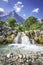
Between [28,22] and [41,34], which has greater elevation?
[28,22]

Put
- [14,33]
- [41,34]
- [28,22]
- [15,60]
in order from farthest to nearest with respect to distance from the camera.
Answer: [28,22] → [14,33] → [41,34] → [15,60]

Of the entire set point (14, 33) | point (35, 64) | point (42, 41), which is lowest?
point (35, 64)

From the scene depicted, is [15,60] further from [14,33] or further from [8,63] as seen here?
[14,33]

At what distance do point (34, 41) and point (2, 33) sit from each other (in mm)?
5513

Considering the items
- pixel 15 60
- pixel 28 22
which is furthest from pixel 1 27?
pixel 28 22

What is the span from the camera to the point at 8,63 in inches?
380

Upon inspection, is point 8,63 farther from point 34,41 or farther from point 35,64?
point 34,41

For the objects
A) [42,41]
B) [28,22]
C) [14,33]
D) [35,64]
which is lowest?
[35,64]

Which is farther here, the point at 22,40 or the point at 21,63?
the point at 22,40

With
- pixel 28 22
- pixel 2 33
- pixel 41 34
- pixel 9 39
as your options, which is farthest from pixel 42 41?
pixel 28 22

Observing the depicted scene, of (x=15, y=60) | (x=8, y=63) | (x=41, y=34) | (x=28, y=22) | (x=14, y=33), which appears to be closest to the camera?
(x=8, y=63)

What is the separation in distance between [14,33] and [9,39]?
150 centimetres

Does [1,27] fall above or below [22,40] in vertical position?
above

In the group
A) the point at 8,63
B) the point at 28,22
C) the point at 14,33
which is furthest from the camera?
the point at 28,22
